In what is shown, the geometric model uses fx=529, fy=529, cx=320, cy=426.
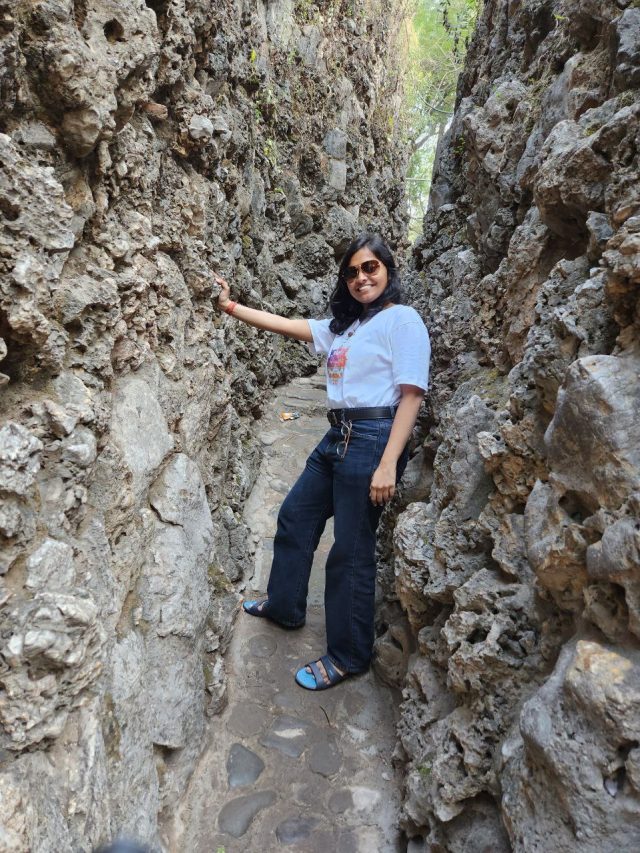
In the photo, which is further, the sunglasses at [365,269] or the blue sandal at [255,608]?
the blue sandal at [255,608]

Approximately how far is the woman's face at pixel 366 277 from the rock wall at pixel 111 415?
961 millimetres

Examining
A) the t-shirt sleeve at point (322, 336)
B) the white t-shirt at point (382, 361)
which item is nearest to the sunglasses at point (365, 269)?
the white t-shirt at point (382, 361)

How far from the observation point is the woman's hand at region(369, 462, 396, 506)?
2781mm

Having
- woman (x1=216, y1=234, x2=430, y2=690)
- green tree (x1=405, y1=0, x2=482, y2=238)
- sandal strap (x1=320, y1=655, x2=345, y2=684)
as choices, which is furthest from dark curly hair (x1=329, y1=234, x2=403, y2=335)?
green tree (x1=405, y1=0, x2=482, y2=238)

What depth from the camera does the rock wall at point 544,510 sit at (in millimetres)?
1455

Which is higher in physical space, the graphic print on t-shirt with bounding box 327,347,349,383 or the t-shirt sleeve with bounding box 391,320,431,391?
the t-shirt sleeve with bounding box 391,320,431,391

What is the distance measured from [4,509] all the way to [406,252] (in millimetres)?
12788

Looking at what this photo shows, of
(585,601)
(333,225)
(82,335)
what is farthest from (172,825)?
(333,225)

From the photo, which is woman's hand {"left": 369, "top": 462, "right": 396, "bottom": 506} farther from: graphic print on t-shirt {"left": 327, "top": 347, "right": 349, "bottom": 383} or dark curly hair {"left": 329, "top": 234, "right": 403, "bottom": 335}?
dark curly hair {"left": 329, "top": 234, "right": 403, "bottom": 335}

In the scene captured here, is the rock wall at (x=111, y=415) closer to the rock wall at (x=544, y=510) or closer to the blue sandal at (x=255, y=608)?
the blue sandal at (x=255, y=608)

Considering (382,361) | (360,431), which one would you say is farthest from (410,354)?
(360,431)

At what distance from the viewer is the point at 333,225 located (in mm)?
9023

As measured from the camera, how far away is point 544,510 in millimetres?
1897

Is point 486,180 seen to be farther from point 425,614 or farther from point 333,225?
point 333,225
